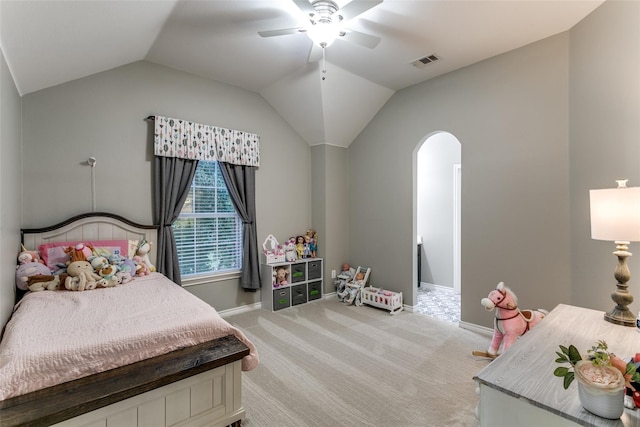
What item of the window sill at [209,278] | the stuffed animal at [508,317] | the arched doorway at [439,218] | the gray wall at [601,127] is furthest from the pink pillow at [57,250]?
the gray wall at [601,127]

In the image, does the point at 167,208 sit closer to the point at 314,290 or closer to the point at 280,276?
the point at 280,276

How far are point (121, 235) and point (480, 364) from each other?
359 cm

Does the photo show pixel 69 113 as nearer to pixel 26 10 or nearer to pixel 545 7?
pixel 26 10

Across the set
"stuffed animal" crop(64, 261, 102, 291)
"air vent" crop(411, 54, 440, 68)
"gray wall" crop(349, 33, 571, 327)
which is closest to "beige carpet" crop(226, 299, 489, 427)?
"gray wall" crop(349, 33, 571, 327)

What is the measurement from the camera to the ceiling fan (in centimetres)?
194

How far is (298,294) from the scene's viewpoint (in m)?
4.13

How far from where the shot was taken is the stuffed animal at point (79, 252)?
255 centimetres

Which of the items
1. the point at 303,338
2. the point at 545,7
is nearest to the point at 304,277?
the point at 303,338

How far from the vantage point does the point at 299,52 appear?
305 cm

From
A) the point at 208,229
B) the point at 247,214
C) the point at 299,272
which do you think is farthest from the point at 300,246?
the point at 208,229

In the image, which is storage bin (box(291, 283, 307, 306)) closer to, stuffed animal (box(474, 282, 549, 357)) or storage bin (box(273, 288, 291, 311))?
storage bin (box(273, 288, 291, 311))

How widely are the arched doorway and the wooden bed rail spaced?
342cm

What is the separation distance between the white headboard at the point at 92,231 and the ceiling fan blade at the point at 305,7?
2569 mm

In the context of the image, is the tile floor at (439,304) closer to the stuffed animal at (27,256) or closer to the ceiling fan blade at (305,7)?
the ceiling fan blade at (305,7)
